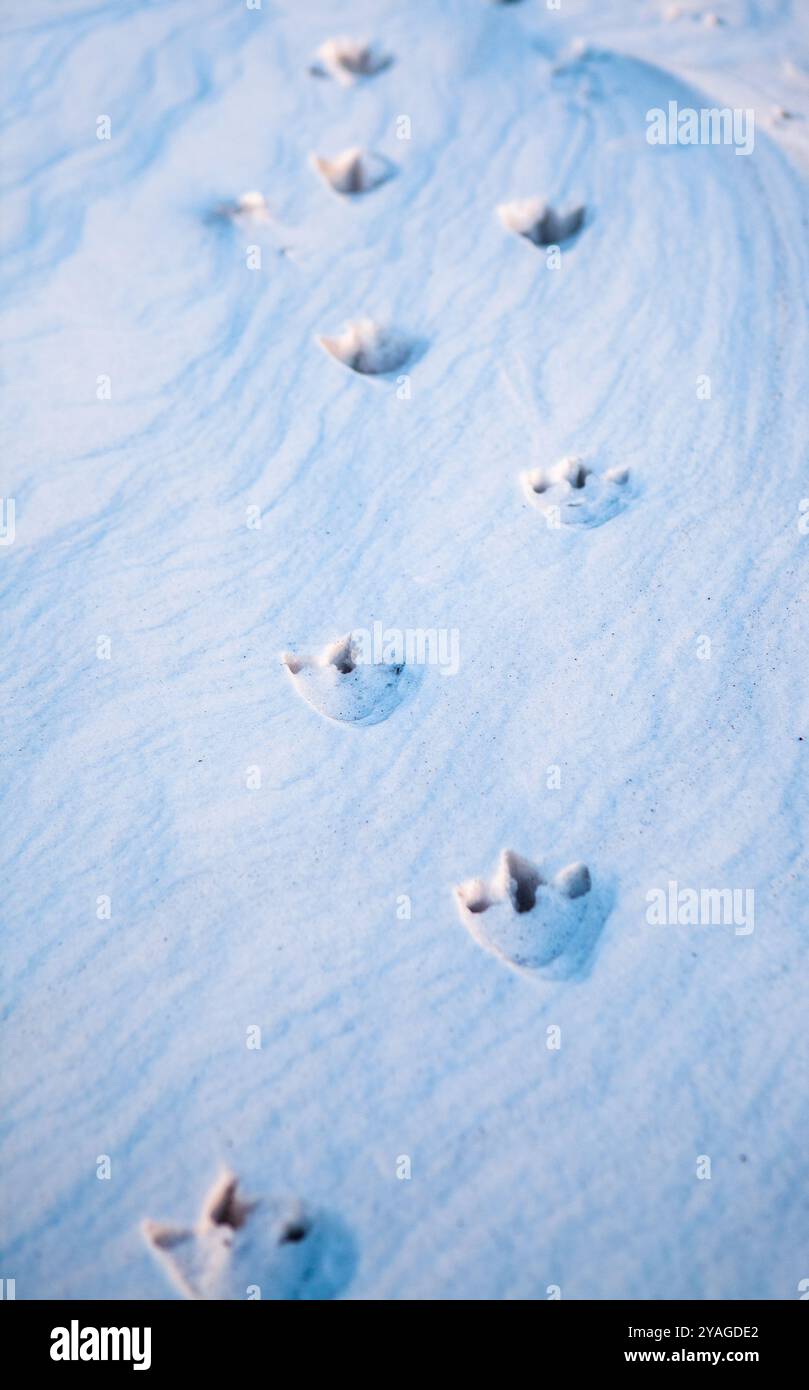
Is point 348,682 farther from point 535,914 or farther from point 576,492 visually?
point 576,492

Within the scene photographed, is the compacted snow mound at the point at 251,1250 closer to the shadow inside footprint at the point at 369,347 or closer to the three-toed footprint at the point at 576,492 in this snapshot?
the three-toed footprint at the point at 576,492

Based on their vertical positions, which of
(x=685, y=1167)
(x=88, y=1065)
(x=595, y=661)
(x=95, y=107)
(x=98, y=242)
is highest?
(x=95, y=107)

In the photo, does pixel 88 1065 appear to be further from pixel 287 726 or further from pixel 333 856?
pixel 287 726

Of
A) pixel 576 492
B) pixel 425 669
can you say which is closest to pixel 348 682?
pixel 425 669

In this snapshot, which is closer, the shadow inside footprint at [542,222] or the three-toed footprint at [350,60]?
the shadow inside footprint at [542,222]

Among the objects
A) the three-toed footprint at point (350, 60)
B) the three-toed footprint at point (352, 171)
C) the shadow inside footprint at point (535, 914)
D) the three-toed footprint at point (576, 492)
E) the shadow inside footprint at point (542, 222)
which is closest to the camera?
the shadow inside footprint at point (535, 914)

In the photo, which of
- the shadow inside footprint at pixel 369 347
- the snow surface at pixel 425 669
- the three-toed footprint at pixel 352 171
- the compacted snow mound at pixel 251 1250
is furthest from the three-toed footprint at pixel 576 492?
the compacted snow mound at pixel 251 1250
